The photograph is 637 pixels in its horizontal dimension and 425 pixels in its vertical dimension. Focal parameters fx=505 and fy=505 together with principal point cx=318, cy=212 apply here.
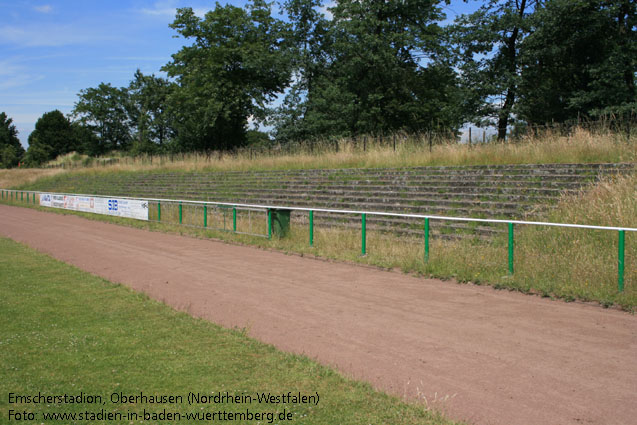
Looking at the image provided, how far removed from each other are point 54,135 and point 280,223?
9504 cm

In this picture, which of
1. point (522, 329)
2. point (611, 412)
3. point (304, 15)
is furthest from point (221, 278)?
point (304, 15)

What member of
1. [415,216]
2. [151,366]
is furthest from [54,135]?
[151,366]

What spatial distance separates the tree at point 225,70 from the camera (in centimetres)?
4750

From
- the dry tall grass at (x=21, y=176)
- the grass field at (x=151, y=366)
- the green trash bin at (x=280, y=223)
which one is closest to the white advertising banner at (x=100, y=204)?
the green trash bin at (x=280, y=223)

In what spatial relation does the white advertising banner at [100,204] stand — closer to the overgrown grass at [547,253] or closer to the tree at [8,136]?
the overgrown grass at [547,253]

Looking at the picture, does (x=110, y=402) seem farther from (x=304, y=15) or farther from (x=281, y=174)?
(x=304, y=15)

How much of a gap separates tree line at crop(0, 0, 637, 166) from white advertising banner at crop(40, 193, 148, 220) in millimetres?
16325

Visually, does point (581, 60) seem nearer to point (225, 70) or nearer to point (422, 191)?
point (422, 191)

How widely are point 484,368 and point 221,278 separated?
6.67 metres

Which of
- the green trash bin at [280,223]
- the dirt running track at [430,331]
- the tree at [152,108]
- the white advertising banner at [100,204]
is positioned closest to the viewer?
the dirt running track at [430,331]

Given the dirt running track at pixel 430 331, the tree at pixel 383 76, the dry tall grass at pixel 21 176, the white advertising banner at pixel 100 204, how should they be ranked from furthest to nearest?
the dry tall grass at pixel 21 176 → the tree at pixel 383 76 → the white advertising banner at pixel 100 204 → the dirt running track at pixel 430 331

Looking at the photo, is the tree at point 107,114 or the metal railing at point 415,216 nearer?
the metal railing at point 415,216

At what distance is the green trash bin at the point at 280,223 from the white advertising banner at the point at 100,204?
9.60 m

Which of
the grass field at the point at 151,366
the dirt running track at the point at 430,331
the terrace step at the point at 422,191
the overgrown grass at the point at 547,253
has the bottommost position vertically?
the dirt running track at the point at 430,331
